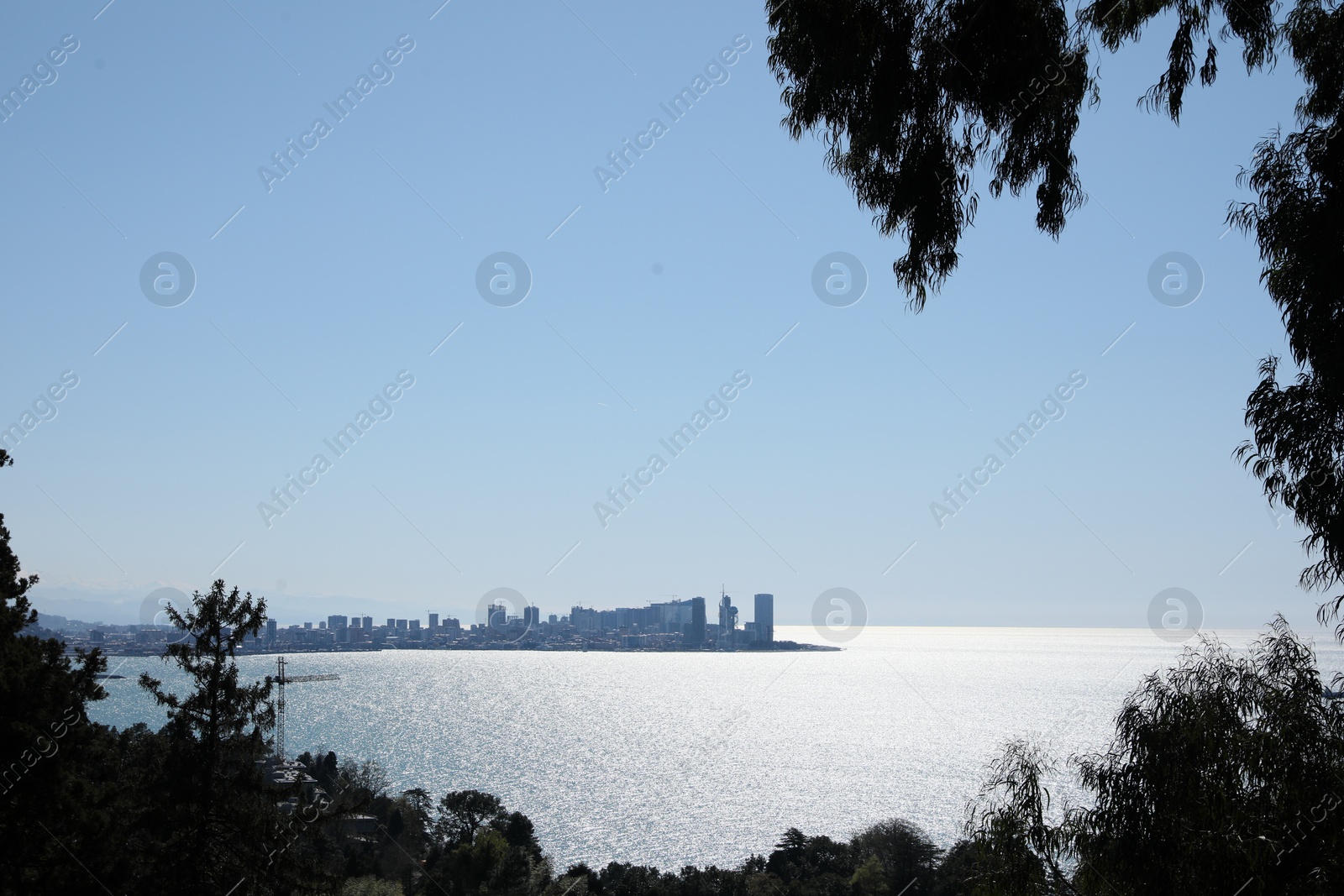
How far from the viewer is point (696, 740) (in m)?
92.4

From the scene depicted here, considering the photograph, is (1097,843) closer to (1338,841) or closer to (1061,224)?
(1338,841)

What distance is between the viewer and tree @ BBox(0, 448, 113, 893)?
11.5 m

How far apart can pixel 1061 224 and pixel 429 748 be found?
304 feet

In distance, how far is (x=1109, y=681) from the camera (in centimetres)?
13488

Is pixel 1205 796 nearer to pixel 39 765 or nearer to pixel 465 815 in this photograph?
pixel 39 765

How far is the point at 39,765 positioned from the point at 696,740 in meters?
85.2

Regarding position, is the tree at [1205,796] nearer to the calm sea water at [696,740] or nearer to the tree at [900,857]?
the tree at [900,857]

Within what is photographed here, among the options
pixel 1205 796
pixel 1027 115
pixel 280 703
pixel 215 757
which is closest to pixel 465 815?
pixel 280 703

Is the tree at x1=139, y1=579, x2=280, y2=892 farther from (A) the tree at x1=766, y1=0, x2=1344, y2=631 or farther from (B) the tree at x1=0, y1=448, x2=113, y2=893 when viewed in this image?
(A) the tree at x1=766, y1=0, x2=1344, y2=631

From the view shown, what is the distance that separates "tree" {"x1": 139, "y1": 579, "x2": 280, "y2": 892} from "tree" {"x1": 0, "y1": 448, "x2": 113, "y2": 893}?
1.01 metres

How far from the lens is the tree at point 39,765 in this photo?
1155 centimetres

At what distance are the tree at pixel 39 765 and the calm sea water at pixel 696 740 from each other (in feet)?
122

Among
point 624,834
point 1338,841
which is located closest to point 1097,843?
point 1338,841

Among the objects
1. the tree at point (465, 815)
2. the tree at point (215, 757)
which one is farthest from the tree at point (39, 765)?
the tree at point (465, 815)
